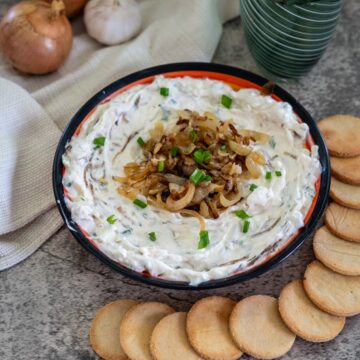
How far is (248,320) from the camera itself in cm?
270

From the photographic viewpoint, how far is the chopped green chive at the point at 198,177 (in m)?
2.88

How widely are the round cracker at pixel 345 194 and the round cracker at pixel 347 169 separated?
2cm

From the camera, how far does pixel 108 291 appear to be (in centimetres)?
296

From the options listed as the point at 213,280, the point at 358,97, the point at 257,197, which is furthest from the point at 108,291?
the point at 358,97

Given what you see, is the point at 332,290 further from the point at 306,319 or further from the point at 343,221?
the point at 343,221

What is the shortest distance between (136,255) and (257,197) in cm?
58

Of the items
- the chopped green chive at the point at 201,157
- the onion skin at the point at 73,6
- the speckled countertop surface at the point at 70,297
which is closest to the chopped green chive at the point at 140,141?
the chopped green chive at the point at 201,157

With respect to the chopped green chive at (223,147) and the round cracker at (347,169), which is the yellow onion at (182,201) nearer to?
the chopped green chive at (223,147)

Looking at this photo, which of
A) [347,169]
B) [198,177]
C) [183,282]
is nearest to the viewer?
[183,282]

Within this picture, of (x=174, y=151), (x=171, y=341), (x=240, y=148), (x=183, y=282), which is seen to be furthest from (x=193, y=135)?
(x=171, y=341)

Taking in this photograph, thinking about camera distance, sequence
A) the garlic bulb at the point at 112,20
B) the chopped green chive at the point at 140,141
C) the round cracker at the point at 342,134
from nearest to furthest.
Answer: the chopped green chive at the point at 140,141, the round cracker at the point at 342,134, the garlic bulb at the point at 112,20

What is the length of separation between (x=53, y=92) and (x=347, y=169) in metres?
1.59

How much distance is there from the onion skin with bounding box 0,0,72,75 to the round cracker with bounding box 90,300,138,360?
1.43 metres

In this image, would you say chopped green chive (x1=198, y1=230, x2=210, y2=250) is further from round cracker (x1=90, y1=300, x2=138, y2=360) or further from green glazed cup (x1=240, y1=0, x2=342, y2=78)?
green glazed cup (x1=240, y1=0, x2=342, y2=78)
